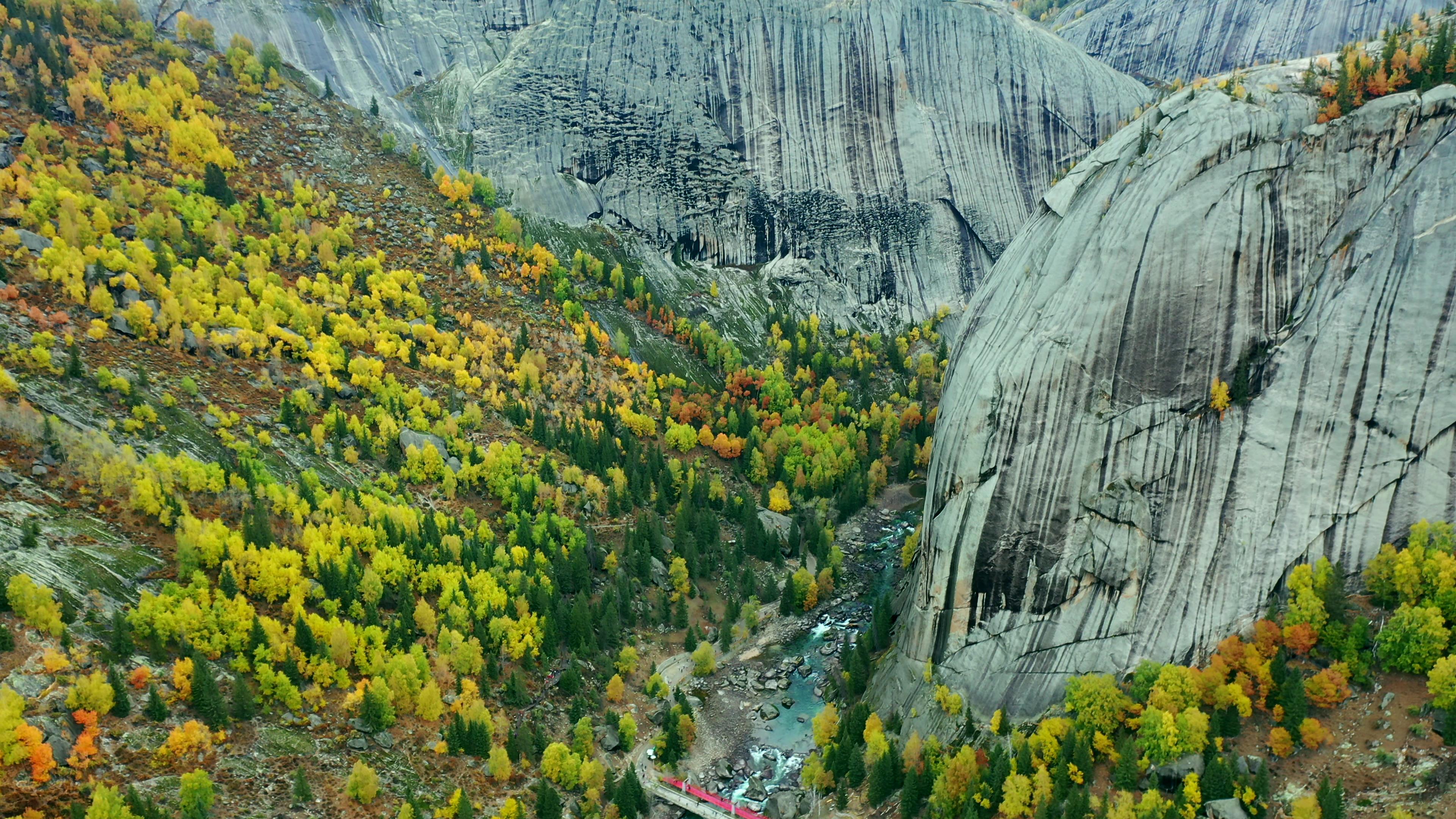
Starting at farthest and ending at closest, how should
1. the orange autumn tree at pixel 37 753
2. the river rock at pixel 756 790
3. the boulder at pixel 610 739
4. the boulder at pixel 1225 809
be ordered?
the boulder at pixel 610 739, the river rock at pixel 756 790, the boulder at pixel 1225 809, the orange autumn tree at pixel 37 753

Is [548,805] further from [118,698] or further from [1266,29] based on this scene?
[1266,29]

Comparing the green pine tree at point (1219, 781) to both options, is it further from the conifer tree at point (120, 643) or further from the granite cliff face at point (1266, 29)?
the granite cliff face at point (1266, 29)

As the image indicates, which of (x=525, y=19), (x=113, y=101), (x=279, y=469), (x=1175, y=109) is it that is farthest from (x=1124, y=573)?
(x=525, y=19)

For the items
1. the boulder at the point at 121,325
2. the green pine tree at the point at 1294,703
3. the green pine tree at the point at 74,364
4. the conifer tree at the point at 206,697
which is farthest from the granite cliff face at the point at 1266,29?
the conifer tree at the point at 206,697

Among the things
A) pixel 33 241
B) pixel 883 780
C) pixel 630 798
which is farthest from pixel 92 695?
pixel 33 241

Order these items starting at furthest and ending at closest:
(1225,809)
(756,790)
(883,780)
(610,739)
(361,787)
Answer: (610,739) → (756,790) → (883,780) → (361,787) → (1225,809)

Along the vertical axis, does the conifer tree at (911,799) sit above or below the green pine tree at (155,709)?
below

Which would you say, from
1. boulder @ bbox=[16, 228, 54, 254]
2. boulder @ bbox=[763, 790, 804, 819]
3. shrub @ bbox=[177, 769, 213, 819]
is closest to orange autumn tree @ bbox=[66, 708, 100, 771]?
shrub @ bbox=[177, 769, 213, 819]
